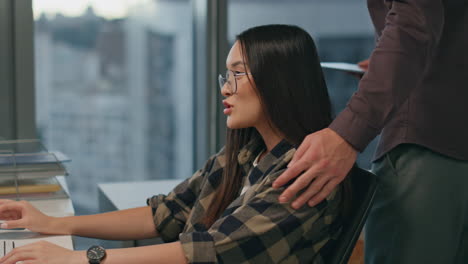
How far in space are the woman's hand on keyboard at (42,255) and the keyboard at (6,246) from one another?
0.10 metres

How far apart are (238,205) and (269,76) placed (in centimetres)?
28

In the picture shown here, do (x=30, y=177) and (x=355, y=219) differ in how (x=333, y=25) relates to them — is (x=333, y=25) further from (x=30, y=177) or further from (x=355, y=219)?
(x=355, y=219)

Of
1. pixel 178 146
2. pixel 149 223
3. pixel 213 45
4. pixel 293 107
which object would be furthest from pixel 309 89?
pixel 178 146

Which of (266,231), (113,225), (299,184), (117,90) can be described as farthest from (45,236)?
(117,90)

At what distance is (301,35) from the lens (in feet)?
4.52

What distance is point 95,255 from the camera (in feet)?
3.89

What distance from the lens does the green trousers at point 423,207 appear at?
4.00 ft

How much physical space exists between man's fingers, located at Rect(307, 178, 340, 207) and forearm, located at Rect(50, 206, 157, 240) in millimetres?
583

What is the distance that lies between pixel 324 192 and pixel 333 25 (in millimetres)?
2259

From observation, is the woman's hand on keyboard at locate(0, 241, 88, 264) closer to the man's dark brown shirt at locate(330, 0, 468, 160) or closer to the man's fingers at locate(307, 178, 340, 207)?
the man's fingers at locate(307, 178, 340, 207)

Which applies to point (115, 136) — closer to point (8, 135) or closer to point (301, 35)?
point (8, 135)

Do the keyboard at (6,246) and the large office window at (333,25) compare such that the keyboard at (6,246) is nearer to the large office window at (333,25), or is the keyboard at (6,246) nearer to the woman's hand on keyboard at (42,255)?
the woman's hand on keyboard at (42,255)

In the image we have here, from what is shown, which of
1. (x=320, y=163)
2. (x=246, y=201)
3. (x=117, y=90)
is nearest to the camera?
Answer: (x=320, y=163)

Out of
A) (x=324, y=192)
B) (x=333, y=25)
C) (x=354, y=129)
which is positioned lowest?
(x=324, y=192)
